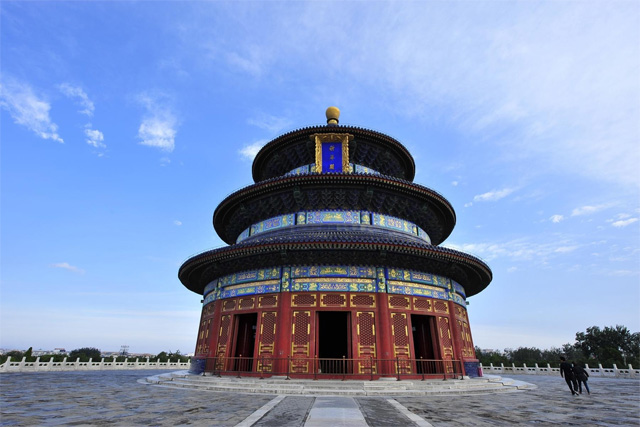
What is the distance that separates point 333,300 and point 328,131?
10884 millimetres

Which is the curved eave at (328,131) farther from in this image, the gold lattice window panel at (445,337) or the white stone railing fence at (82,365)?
the white stone railing fence at (82,365)

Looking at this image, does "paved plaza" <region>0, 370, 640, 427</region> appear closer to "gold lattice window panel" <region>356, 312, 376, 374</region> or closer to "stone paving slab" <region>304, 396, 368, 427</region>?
"stone paving slab" <region>304, 396, 368, 427</region>

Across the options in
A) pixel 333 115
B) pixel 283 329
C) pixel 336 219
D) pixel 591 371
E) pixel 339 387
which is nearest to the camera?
pixel 339 387

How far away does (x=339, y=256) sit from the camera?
50.8 ft

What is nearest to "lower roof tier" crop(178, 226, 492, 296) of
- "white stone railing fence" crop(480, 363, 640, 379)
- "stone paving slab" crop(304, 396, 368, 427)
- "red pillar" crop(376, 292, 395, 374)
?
"red pillar" crop(376, 292, 395, 374)

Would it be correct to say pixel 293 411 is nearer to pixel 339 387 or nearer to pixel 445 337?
pixel 339 387

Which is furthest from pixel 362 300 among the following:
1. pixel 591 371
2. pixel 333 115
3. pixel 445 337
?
pixel 591 371

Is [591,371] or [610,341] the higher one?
[610,341]

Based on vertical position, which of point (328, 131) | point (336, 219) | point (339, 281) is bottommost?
point (339, 281)

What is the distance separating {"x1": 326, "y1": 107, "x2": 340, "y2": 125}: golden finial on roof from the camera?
2389 cm

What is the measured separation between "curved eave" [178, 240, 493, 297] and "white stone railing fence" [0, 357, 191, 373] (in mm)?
17958

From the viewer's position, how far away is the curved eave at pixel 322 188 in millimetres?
17703

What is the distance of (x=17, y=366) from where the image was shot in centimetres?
2512

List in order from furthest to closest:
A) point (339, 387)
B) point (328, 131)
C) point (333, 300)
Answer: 1. point (328, 131)
2. point (333, 300)
3. point (339, 387)
